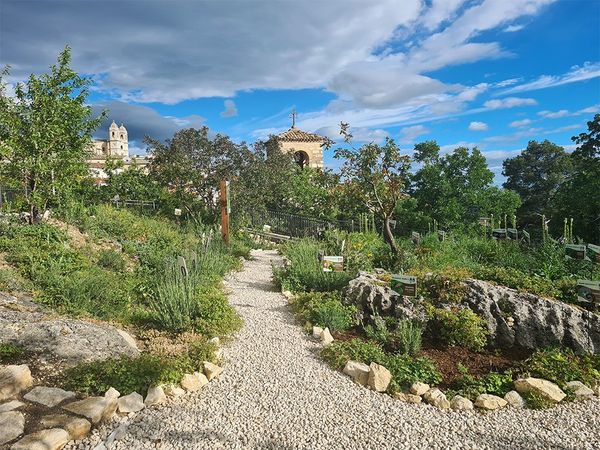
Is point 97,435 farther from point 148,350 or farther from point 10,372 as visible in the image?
point 148,350

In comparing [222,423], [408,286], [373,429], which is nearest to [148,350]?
[222,423]

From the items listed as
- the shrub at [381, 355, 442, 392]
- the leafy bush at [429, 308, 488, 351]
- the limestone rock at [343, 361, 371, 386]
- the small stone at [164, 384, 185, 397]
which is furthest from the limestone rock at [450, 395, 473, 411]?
the small stone at [164, 384, 185, 397]

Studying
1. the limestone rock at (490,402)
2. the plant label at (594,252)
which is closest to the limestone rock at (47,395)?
the limestone rock at (490,402)

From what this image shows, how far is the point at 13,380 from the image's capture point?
3580 millimetres

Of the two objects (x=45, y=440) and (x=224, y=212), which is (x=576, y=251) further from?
(x=224, y=212)

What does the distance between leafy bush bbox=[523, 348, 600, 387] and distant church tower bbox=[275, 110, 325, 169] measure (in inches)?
747

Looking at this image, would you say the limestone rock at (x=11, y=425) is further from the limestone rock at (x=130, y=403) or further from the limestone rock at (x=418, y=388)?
the limestone rock at (x=418, y=388)

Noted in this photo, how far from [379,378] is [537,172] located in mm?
25451

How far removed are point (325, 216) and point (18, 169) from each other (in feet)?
32.6

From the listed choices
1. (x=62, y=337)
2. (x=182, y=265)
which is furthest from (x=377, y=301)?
(x=62, y=337)

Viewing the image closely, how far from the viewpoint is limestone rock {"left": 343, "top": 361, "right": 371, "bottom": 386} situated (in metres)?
4.18

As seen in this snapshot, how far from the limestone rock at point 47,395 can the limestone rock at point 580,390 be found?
4.34 m

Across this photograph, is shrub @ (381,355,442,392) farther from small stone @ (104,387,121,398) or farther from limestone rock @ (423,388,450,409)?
small stone @ (104,387,121,398)

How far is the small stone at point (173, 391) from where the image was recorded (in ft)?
12.4
